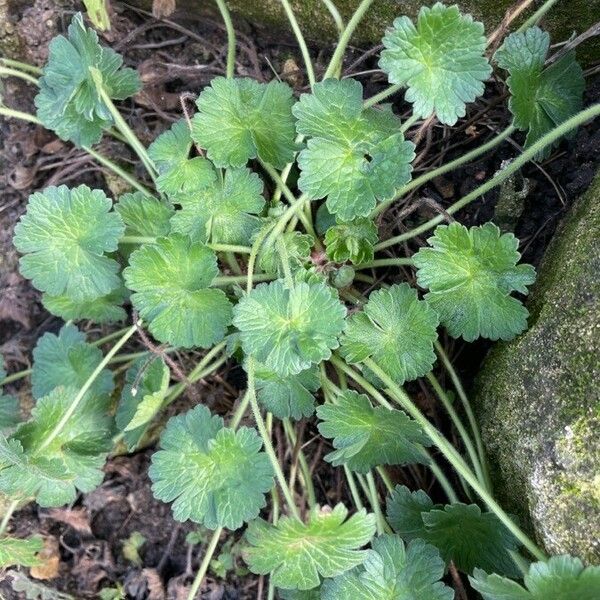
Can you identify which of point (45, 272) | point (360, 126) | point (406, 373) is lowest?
point (406, 373)

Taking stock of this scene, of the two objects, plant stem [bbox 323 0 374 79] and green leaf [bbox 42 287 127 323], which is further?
green leaf [bbox 42 287 127 323]

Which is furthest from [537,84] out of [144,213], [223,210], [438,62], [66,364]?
[66,364]

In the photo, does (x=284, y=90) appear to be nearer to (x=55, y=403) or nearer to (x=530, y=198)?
(x=530, y=198)

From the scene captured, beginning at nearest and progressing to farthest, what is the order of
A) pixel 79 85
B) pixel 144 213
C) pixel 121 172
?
pixel 79 85 < pixel 144 213 < pixel 121 172

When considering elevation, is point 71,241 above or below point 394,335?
above

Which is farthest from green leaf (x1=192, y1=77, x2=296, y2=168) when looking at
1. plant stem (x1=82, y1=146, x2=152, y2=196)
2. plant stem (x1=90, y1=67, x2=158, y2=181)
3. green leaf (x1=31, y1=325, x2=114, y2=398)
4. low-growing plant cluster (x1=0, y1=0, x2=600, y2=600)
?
green leaf (x1=31, y1=325, x2=114, y2=398)

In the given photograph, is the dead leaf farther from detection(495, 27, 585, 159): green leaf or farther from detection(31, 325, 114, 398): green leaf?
detection(495, 27, 585, 159): green leaf

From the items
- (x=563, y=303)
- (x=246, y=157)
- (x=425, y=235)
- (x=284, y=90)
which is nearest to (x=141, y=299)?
(x=246, y=157)

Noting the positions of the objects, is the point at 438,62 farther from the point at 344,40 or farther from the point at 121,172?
the point at 121,172
